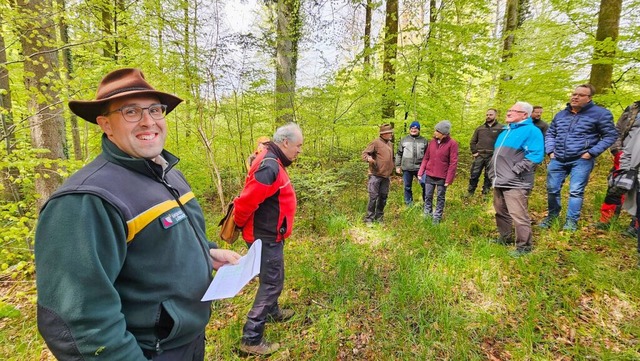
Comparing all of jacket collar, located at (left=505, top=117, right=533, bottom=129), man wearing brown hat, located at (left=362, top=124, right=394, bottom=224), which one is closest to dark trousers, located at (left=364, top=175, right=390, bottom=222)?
man wearing brown hat, located at (left=362, top=124, right=394, bottom=224)

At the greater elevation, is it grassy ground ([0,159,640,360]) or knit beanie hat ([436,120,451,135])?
knit beanie hat ([436,120,451,135])

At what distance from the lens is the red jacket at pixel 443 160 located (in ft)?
17.6

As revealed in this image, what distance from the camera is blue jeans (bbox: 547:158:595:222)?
419 centimetres

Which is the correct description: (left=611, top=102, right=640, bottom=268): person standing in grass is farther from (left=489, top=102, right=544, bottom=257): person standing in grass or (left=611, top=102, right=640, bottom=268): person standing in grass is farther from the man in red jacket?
the man in red jacket

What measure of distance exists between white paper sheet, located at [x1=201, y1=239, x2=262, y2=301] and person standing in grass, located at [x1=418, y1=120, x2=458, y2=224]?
4.44 m

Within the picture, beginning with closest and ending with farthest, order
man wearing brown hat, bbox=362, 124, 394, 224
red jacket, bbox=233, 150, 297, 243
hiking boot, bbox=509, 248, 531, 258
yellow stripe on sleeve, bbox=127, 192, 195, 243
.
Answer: yellow stripe on sleeve, bbox=127, 192, 195, 243
red jacket, bbox=233, 150, 297, 243
hiking boot, bbox=509, 248, 531, 258
man wearing brown hat, bbox=362, 124, 394, 224

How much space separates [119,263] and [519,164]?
462cm

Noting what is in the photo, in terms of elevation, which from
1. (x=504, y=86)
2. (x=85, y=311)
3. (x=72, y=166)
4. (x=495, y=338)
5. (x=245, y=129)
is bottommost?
(x=495, y=338)

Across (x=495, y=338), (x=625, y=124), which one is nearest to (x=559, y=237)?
(x=625, y=124)

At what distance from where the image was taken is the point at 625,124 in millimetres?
4230

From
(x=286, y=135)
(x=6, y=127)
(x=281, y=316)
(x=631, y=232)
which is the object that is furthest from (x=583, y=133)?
(x=6, y=127)

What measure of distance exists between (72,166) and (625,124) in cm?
761

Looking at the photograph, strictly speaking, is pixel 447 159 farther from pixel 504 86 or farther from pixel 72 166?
pixel 72 166

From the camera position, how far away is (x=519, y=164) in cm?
392
